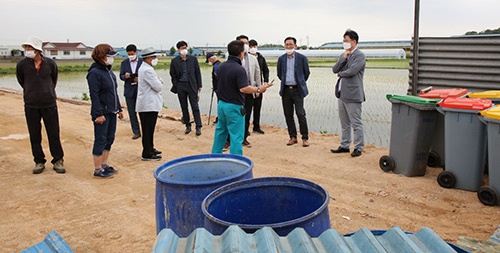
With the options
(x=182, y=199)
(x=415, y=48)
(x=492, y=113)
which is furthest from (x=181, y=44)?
(x=182, y=199)

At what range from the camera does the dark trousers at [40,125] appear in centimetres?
564

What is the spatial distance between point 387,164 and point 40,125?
15.2ft

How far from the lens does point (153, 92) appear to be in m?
6.16

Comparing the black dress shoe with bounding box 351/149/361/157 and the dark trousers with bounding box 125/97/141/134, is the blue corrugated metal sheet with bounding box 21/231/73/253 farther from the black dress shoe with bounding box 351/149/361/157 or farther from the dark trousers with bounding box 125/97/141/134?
the dark trousers with bounding box 125/97/141/134

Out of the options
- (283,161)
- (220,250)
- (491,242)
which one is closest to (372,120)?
(283,161)

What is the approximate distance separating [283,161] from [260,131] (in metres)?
2.27

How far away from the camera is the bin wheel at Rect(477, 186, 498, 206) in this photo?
427 centimetres

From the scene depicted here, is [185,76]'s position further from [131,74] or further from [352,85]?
[352,85]

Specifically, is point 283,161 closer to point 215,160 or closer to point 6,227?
point 215,160

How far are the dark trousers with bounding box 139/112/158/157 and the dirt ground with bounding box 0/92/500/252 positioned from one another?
0.23m

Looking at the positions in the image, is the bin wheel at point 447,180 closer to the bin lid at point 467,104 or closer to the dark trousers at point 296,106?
the bin lid at point 467,104

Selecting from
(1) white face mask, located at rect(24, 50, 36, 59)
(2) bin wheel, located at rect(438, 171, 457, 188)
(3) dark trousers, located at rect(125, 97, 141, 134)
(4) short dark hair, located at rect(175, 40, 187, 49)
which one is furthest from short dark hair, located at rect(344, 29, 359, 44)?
(1) white face mask, located at rect(24, 50, 36, 59)

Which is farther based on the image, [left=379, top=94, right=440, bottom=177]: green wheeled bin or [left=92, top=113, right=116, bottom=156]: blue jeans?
[left=92, top=113, right=116, bottom=156]: blue jeans

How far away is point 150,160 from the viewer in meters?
6.46
